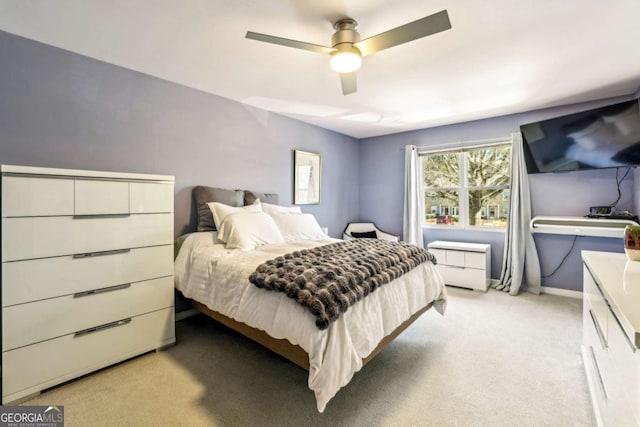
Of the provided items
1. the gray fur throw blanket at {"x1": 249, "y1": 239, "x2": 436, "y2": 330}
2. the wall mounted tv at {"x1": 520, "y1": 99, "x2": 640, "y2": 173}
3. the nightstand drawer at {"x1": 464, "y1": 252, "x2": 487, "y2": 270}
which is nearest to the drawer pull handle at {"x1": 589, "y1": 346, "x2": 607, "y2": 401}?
the gray fur throw blanket at {"x1": 249, "y1": 239, "x2": 436, "y2": 330}

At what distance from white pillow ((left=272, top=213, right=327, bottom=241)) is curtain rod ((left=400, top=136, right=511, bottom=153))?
2.52 meters

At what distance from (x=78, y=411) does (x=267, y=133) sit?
10.2 feet

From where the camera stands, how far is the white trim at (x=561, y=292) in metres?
3.45

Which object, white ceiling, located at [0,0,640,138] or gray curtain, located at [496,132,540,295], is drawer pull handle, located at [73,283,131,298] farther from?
gray curtain, located at [496,132,540,295]

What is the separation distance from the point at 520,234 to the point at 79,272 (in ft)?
15.0

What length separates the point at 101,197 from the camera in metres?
1.95

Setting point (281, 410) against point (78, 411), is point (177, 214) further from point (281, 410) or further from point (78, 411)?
point (281, 410)

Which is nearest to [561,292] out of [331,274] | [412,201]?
[412,201]

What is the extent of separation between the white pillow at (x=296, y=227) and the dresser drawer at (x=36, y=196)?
1.71 meters

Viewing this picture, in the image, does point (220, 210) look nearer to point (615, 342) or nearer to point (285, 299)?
point (285, 299)

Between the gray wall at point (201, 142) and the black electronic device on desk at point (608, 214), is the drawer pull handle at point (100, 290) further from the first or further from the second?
the black electronic device on desk at point (608, 214)

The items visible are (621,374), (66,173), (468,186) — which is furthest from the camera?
(468,186)

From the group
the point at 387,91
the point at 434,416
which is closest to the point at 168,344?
the point at 434,416

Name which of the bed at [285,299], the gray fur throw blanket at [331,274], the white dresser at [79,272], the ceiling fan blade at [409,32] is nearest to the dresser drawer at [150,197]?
the white dresser at [79,272]
